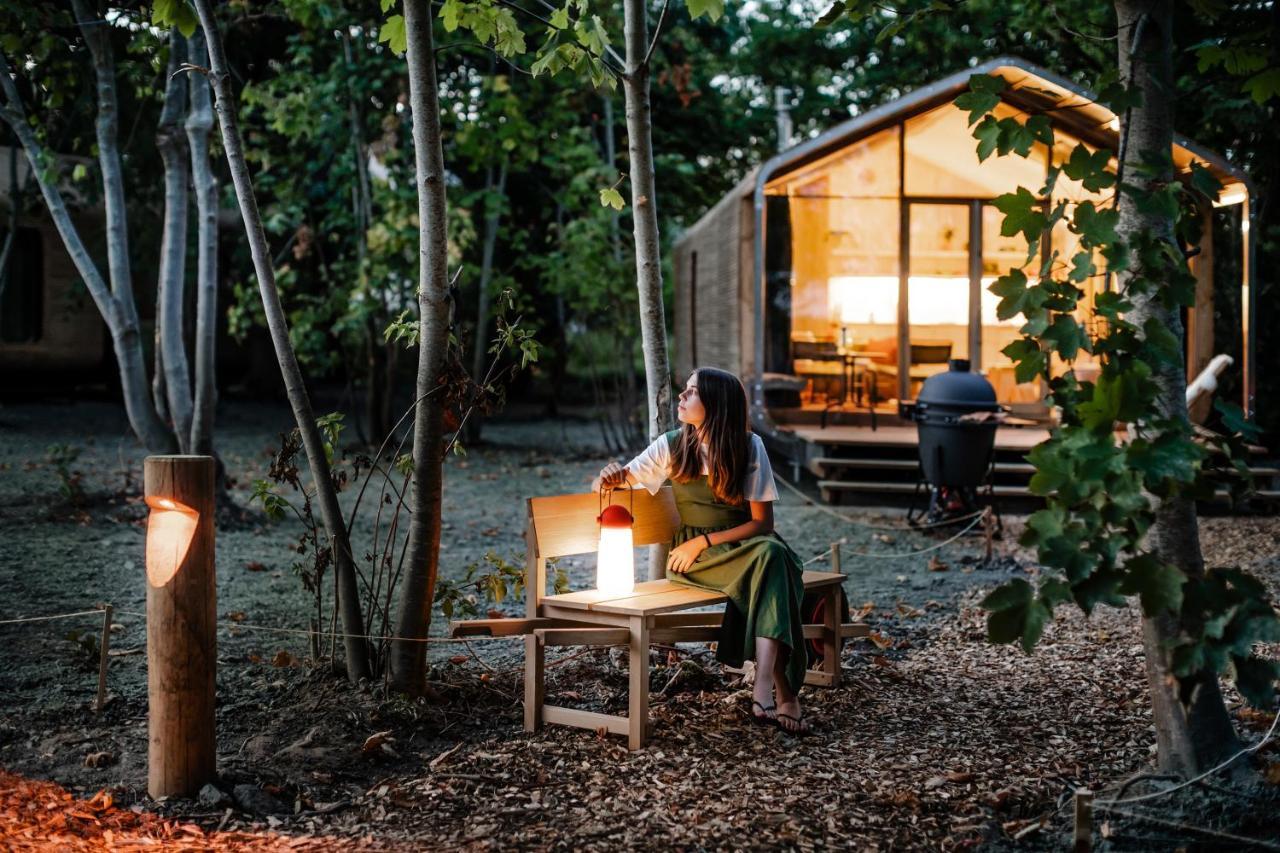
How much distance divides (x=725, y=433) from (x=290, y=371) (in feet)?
5.38

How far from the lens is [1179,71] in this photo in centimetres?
1686

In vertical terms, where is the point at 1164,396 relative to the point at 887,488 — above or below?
above

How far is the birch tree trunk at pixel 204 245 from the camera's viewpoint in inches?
340

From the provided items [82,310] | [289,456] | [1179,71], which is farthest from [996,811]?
[82,310]

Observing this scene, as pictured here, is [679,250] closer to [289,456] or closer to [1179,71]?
[1179,71]

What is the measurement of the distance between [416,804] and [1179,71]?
1589cm

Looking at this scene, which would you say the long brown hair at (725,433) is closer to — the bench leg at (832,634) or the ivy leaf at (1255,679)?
the bench leg at (832,634)

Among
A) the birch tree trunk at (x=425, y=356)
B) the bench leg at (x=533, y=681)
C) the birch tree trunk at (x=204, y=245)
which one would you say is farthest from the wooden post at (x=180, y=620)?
the birch tree trunk at (x=204, y=245)

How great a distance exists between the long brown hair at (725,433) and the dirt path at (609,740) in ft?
2.80

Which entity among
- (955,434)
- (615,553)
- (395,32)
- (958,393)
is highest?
(395,32)

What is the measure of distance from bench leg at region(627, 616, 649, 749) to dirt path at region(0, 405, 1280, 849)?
10 centimetres

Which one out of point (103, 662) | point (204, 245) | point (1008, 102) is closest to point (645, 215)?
point (103, 662)

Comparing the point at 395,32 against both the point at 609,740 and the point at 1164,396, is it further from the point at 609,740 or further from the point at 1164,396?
the point at 1164,396

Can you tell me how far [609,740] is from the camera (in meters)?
4.71
